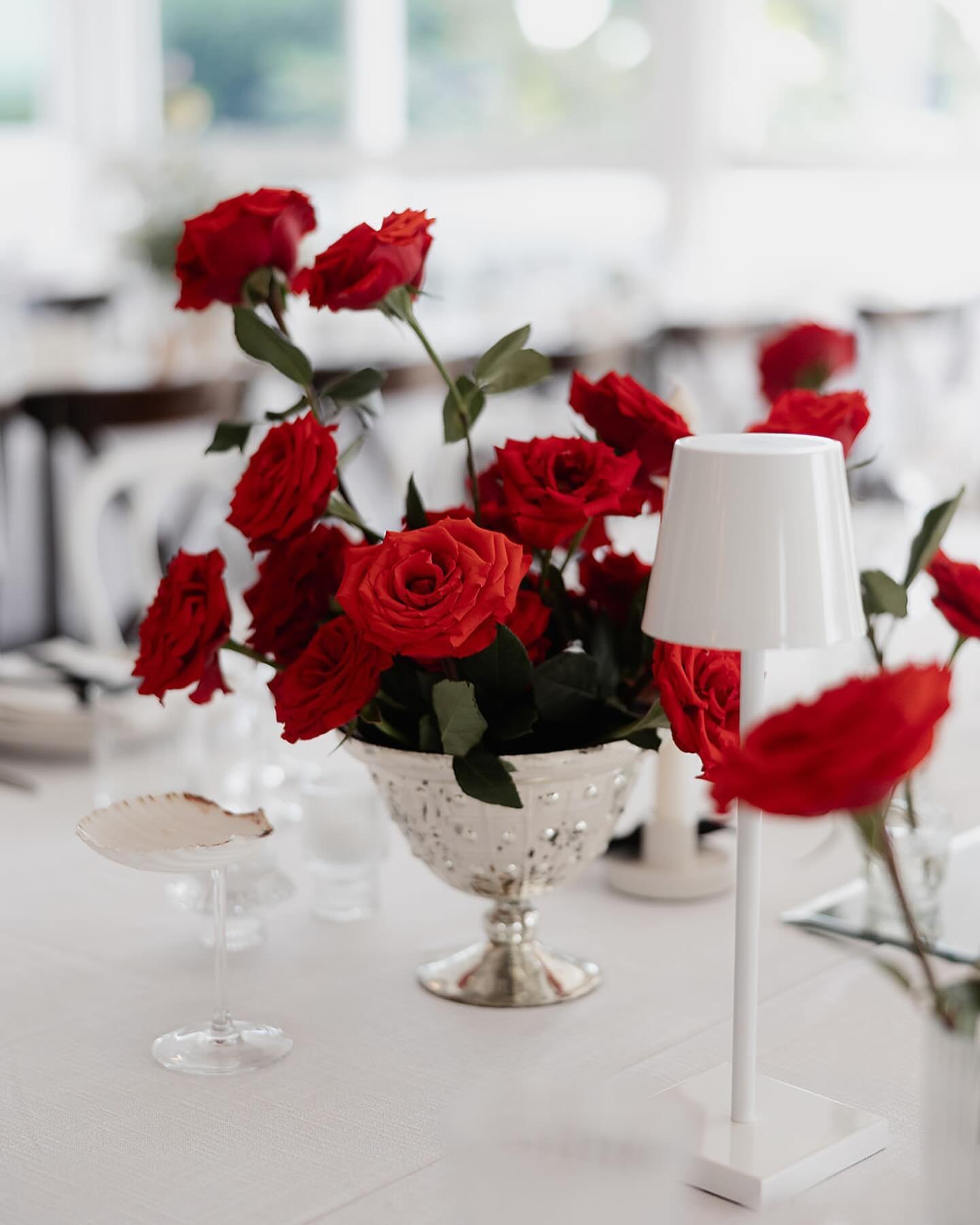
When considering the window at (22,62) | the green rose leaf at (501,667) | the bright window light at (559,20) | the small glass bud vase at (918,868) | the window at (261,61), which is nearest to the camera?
the green rose leaf at (501,667)

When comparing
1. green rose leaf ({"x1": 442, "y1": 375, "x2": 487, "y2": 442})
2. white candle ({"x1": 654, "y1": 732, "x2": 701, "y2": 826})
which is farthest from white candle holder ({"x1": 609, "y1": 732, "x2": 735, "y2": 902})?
green rose leaf ({"x1": 442, "y1": 375, "x2": 487, "y2": 442})

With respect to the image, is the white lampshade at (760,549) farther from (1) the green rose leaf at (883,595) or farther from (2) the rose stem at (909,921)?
(1) the green rose leaf at (883,595)

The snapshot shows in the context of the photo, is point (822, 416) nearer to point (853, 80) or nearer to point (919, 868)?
point (919, 868)

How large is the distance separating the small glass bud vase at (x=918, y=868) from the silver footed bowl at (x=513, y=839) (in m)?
0.23

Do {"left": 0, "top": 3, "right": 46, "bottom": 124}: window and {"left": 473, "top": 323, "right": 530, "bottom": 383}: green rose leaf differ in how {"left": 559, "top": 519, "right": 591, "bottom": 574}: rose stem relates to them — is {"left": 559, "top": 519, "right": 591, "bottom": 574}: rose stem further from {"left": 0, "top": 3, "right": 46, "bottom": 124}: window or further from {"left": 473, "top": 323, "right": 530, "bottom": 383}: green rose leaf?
{"left": 0, "top": 3, "right": 46, "bottom": 124}: window

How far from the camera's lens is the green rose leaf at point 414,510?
1070 millimetres

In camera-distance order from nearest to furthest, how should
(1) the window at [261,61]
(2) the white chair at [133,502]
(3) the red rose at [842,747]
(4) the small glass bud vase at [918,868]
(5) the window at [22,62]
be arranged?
(3) the red rose at [842,747] < (4) the small glass bud vase at [918,868] < (2) the white chair at [133,502] < (1) the window at [261,61] < (5) the window at [22,62]

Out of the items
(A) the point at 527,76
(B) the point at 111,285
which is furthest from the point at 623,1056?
(A) the point at 527,76

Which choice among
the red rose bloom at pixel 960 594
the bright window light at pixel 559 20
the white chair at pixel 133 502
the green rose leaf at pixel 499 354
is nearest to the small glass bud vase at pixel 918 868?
the red rose bloom at pixel 960 594

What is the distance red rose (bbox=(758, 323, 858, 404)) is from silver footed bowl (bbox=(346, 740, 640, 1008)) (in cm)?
51

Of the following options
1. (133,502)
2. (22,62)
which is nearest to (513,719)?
(133,502)

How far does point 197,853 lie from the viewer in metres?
0.99

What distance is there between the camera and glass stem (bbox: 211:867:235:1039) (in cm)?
103

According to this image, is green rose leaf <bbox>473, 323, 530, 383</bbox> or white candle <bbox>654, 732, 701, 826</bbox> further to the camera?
white candle <bbox>654, 732, 701, 826</bbox>
